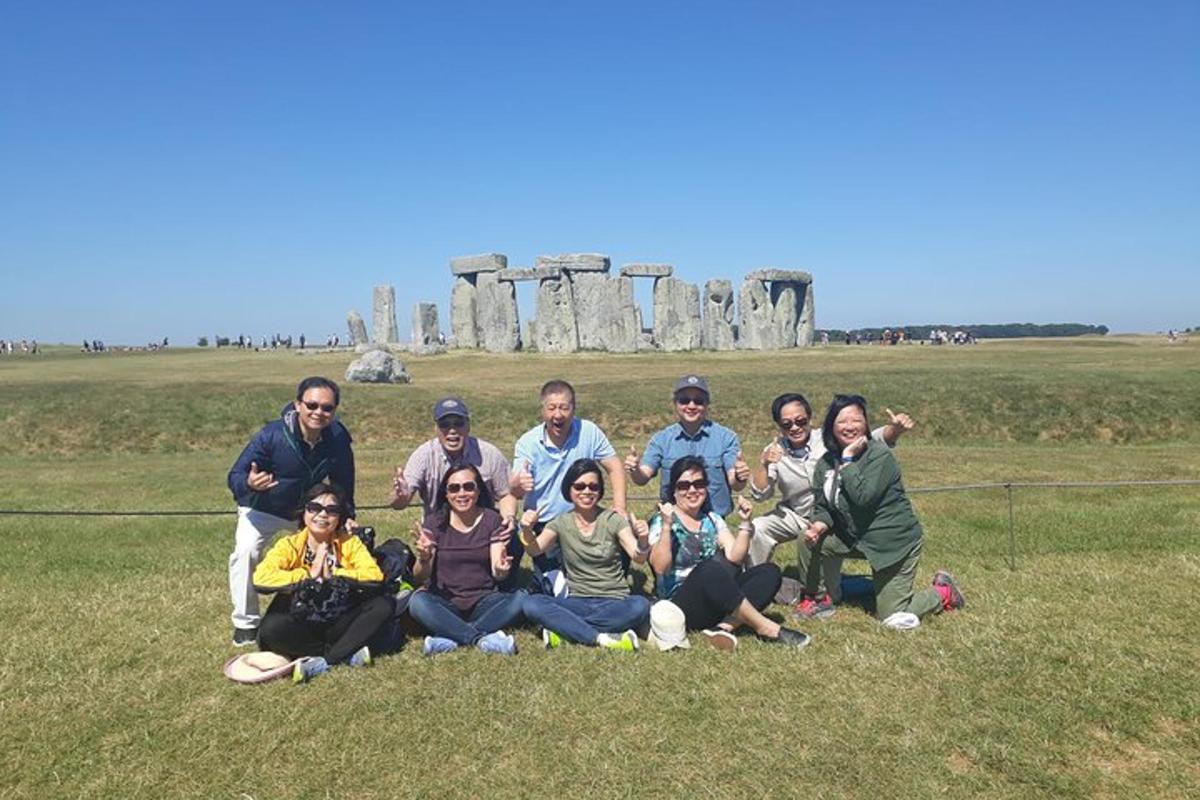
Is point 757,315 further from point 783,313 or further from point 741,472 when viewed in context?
point 741,472

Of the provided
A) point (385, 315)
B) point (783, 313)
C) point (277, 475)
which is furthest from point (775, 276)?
point (277, 475)

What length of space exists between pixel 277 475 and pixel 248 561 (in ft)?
2.25

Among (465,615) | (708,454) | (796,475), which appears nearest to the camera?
(465,615)

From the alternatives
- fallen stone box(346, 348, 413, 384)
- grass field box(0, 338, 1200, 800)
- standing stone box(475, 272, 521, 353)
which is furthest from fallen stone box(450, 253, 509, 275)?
grass field box(0, 338, 1200, 800)

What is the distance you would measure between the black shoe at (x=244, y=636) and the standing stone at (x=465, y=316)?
37.2 m

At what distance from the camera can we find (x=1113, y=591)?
7105 mm

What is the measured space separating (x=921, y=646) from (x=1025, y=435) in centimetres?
1438

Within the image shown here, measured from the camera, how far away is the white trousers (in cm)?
626

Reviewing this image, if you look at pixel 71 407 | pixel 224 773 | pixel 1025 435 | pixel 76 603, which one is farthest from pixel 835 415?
pixel 71 407

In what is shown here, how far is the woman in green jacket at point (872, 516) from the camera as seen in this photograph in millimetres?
6469

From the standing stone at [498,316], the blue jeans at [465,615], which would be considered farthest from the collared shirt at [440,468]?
the standing stone at [498,316]

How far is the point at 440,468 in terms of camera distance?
6.73 m

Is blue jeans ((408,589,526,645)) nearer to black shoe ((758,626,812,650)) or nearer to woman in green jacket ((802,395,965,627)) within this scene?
black shoe ((758,626,812,650))

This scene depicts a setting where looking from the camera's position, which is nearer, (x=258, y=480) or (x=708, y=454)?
(x=258, y=480)
